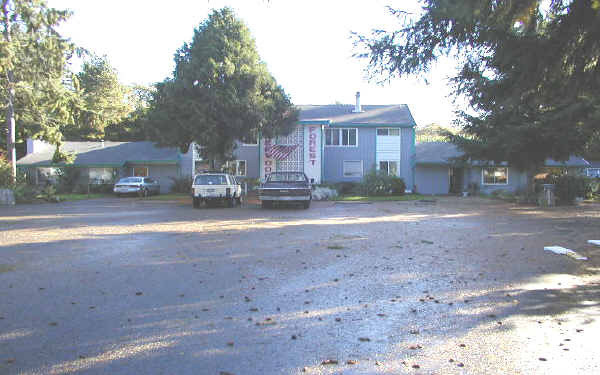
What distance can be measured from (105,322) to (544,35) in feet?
22.8

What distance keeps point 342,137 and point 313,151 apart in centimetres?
295

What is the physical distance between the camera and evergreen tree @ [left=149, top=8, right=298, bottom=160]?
2678cm

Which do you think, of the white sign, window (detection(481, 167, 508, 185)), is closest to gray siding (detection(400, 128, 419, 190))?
window (detection(481, 167, 508, 185))

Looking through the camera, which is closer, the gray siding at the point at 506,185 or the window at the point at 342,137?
the gray siding at the point at 506,185

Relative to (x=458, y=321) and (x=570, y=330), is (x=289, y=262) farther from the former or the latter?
(x=570, y=330)

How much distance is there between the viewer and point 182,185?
3453cm

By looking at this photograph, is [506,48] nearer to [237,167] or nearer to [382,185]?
[382,185]

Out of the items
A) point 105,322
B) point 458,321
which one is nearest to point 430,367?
point 458,321

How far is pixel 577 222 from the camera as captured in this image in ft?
48.9

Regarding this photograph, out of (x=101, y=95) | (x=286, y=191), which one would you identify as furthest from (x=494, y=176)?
(x=101, y=95)

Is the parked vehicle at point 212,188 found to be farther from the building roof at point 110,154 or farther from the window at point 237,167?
the building roof at point 110,154

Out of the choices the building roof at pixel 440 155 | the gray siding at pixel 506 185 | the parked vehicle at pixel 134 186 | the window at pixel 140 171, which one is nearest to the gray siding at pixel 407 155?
the building roof at pixel 440 155

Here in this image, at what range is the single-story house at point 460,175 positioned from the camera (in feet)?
113

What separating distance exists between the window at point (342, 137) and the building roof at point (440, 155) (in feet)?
17.4
